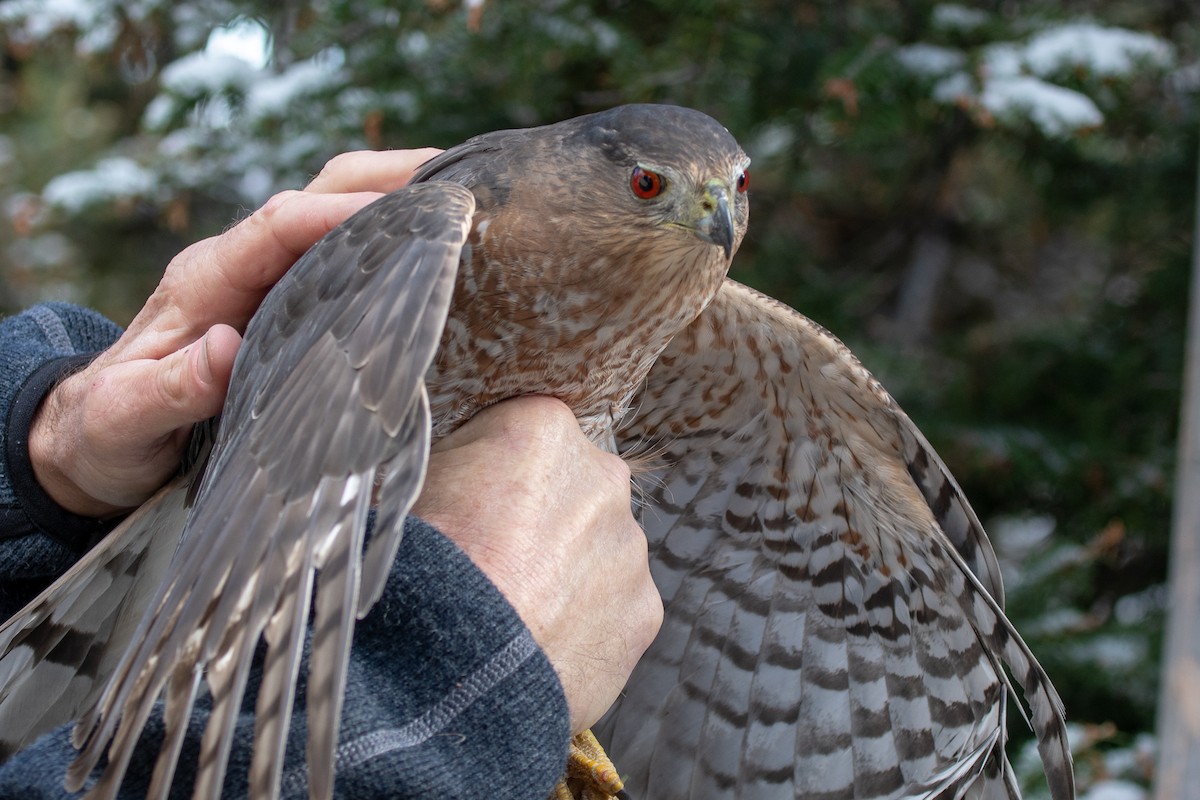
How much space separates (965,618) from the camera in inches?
101

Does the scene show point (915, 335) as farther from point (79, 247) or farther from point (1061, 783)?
point (79, 247)

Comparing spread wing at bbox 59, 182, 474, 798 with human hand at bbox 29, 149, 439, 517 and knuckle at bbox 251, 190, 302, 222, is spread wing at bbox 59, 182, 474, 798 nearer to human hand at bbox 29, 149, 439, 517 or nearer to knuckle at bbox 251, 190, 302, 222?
human hand at bbox 29, 149, 439, 517

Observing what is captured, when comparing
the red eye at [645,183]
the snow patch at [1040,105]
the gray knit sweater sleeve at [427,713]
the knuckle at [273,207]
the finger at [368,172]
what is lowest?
the snow patch at [1040,105]

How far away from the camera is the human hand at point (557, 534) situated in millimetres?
1846

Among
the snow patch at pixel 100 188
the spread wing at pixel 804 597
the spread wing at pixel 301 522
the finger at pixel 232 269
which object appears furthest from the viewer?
the snow patch at pixel 100 188

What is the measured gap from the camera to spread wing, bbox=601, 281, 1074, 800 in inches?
99.3

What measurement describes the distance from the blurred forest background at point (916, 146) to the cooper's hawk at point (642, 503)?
3.44 feet

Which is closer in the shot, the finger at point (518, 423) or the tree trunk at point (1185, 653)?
the finger at point (518, 423)

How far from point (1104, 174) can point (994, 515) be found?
1.39 m

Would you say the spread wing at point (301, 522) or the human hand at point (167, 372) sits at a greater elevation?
the spread wing at point (301, 522)

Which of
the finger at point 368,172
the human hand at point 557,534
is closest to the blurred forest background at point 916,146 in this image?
the finger at point 368,172

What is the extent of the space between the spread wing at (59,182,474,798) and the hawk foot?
878mm

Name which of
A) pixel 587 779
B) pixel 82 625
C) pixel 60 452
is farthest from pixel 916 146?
→ pixel 82 625

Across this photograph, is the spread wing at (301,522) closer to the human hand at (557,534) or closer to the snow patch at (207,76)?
the human hand at (557,534)
